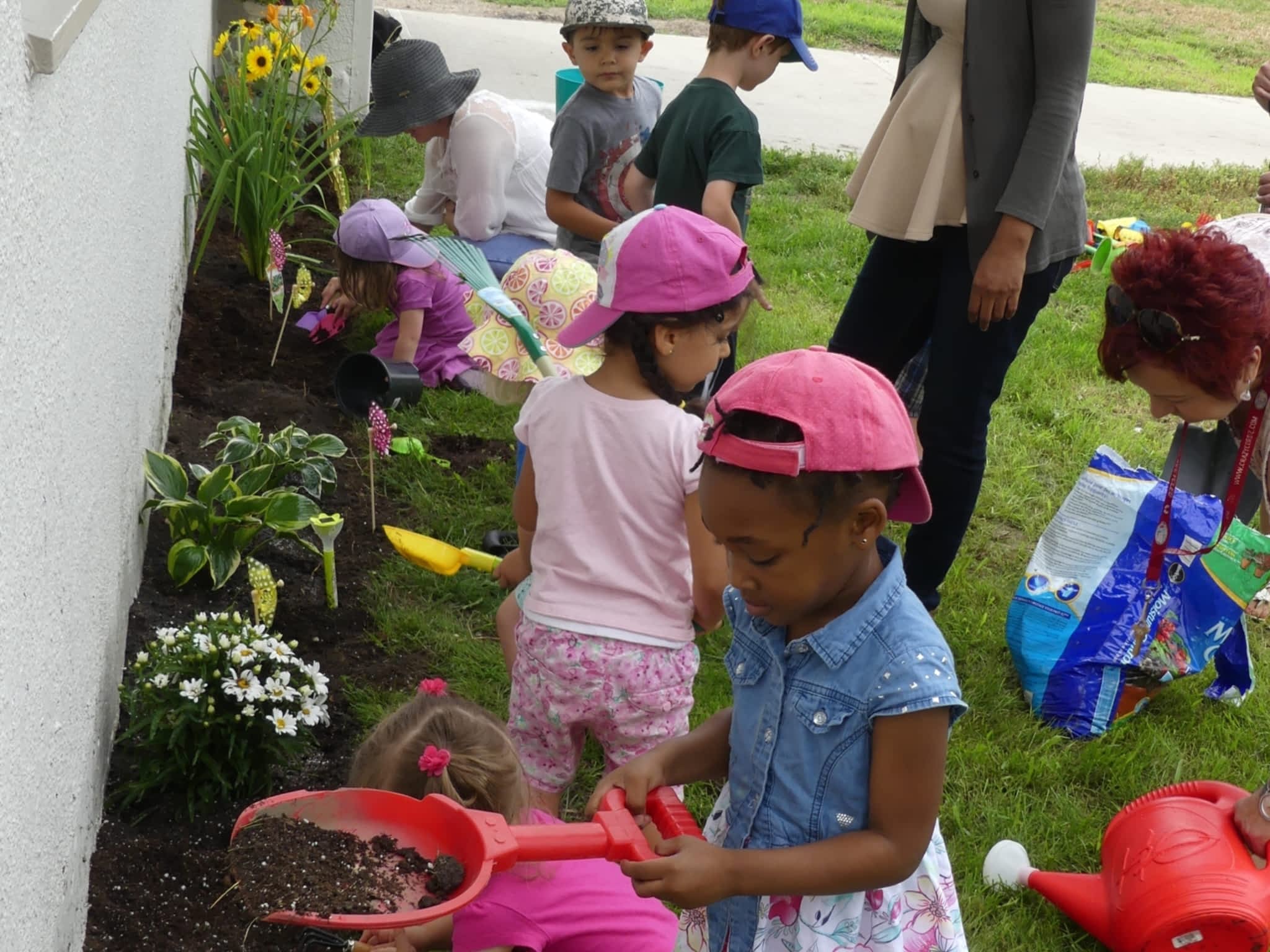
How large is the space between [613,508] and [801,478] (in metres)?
0.78

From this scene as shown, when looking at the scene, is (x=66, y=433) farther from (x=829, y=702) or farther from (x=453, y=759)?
(x=829, y=702)

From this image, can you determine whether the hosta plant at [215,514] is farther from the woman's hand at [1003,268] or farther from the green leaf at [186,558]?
the woman's hand at [1003,268]

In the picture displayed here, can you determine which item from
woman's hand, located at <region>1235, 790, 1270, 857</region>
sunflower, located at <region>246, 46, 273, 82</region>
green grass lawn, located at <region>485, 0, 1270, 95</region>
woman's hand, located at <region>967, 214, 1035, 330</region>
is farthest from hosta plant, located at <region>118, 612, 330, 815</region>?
green grass lawn, located at <region>485, 0, 1270, 95</region>

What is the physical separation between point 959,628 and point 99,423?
2.17 meters

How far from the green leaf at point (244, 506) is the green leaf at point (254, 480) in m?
0.07

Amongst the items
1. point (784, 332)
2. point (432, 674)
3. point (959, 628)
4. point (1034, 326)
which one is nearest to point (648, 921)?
point (432, 674)

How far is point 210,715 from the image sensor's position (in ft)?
7.85

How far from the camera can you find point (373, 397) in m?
4.23

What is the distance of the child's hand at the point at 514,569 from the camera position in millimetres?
2613

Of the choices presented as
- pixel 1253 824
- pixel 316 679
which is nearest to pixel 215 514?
pixel 316 679

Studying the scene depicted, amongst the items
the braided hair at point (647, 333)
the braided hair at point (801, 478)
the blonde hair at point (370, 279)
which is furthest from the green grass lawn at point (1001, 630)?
the braided hair at point (801, 478)

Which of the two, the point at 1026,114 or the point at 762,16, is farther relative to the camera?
the point at 762,16

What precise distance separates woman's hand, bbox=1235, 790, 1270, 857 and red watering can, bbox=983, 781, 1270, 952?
17mm

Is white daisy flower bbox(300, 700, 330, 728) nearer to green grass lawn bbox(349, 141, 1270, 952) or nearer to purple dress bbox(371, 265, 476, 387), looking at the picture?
green grass lawn bbox(349, 141, 1270, 952)
